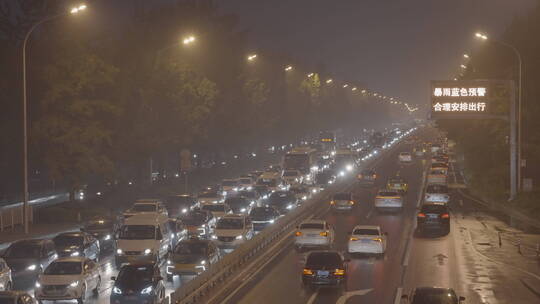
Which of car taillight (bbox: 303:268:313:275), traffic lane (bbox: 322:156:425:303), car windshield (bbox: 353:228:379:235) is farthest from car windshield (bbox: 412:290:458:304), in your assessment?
car windshield (bbox: 353:228:379:235)

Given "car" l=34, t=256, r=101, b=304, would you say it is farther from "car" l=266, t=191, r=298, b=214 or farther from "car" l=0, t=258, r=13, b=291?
"car" l=266, t=191, r=298, b=214

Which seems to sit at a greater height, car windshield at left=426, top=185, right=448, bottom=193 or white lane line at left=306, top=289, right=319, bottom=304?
car windshield at left=426, top=185, right=448, bottom=193

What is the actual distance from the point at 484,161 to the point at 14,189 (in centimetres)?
4501

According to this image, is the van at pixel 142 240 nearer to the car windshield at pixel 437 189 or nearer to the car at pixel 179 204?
the car at pixel 179 204

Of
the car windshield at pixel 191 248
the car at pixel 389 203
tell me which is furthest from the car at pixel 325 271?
the car at pixel 389 203

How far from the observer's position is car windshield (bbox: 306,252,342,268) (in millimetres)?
27438

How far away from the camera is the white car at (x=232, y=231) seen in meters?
37.6

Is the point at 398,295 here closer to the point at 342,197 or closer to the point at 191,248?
the point at 191,248

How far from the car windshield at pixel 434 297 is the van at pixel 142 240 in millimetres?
14403

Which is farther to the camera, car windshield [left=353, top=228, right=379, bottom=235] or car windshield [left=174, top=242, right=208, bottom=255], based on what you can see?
car windshield [left=353, top=228, right=379, bottom=235]

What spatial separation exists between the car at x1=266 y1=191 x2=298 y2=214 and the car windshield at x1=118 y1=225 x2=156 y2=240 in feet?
70.3

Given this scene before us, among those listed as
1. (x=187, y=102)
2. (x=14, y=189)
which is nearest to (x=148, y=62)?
(x=187, y=102)

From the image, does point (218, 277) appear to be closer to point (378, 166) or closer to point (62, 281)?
point (62, 281)

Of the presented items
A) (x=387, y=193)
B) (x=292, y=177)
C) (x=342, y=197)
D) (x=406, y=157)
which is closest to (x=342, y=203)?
(x=342, y=197)
